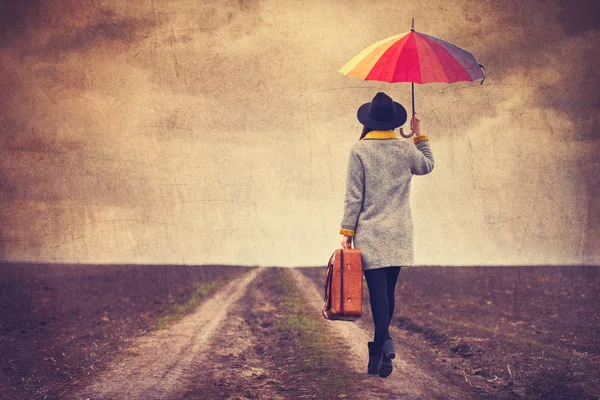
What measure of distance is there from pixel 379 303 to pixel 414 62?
1731 millimetres

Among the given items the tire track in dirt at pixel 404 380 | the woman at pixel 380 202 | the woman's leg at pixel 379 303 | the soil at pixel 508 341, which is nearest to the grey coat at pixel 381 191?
the woman at pixel 380 202

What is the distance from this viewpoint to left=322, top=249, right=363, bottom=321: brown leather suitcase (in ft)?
13.8

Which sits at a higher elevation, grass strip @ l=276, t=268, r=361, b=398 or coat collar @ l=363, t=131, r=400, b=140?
coat collar @ l=363, t=131, r=400, b=140

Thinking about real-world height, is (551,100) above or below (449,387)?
above

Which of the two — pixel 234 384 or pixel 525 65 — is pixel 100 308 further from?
pixel 525 65

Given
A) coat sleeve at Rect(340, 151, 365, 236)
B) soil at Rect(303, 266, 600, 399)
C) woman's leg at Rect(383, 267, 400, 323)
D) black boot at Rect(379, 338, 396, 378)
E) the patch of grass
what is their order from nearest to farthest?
1. black boot at Rect(379, 338, 396, 378)
2. coat sleeve at Rect(340, 151, 365, 236)
3. woman's leg at Rect(383, 267, 400, 323)
4. soil at Rect(303, 266, 600, 399)
5. the patch of grass

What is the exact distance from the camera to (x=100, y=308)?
13758 mm

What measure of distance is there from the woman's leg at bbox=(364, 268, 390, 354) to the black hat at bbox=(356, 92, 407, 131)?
1.04 m

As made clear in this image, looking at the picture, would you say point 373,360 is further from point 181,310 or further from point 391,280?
point 181,310

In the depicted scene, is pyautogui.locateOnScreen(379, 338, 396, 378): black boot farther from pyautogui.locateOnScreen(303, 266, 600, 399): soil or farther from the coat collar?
pyautogui.locateOnScreen(303, 266, 600, 399): soil

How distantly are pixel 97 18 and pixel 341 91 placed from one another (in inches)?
148

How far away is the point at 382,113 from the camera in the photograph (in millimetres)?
4395

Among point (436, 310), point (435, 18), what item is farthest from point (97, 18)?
point (436, 310)

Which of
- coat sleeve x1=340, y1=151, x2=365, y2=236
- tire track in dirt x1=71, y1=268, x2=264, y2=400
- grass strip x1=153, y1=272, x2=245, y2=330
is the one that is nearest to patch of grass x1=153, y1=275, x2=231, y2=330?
grass strip x1=153, y1=272, x2=245, y2=330
